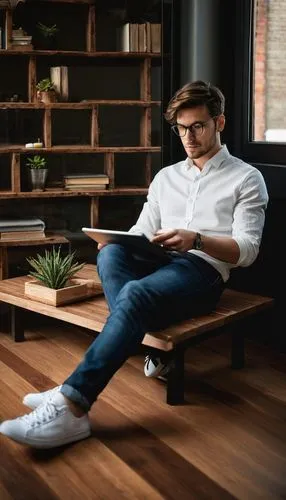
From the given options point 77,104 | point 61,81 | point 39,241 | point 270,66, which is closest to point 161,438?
point 39,241

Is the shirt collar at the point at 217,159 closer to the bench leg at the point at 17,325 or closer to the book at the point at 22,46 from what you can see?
the bench leg at the point at 17,325

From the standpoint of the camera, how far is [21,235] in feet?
12.9

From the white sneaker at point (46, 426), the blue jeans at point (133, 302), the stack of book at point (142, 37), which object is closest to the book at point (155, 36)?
the stack of book at point (142, 37)

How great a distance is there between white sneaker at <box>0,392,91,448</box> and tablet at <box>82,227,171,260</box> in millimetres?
628

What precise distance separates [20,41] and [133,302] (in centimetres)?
214

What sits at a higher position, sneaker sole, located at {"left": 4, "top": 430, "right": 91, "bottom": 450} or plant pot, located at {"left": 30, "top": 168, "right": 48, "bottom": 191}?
plant pot, located at {"left": 30, "top": 168, "right": 48, "bottom": 191}

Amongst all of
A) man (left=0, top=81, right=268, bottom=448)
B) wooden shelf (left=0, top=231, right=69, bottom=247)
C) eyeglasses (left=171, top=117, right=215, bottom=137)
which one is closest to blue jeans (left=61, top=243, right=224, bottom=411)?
man (left=0, top=81, right=268, bottom=448)

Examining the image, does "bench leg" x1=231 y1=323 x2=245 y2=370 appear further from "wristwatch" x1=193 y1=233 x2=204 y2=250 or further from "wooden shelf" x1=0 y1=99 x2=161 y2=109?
"wooden shelf" x1=0 y1=99 x2=161 y2=109

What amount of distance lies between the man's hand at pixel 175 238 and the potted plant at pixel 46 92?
177 cm

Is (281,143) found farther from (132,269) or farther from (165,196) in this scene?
(132,269)

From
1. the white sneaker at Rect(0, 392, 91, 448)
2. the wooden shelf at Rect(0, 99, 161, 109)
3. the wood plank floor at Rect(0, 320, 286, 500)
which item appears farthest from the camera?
the wooden shelf at Rect(0, 99, 161, 109)

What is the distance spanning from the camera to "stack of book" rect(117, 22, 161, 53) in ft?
13.7

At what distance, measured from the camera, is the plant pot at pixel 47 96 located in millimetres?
4035

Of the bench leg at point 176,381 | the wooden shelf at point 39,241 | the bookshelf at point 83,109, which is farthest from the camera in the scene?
the bookshelf at point 83,109
